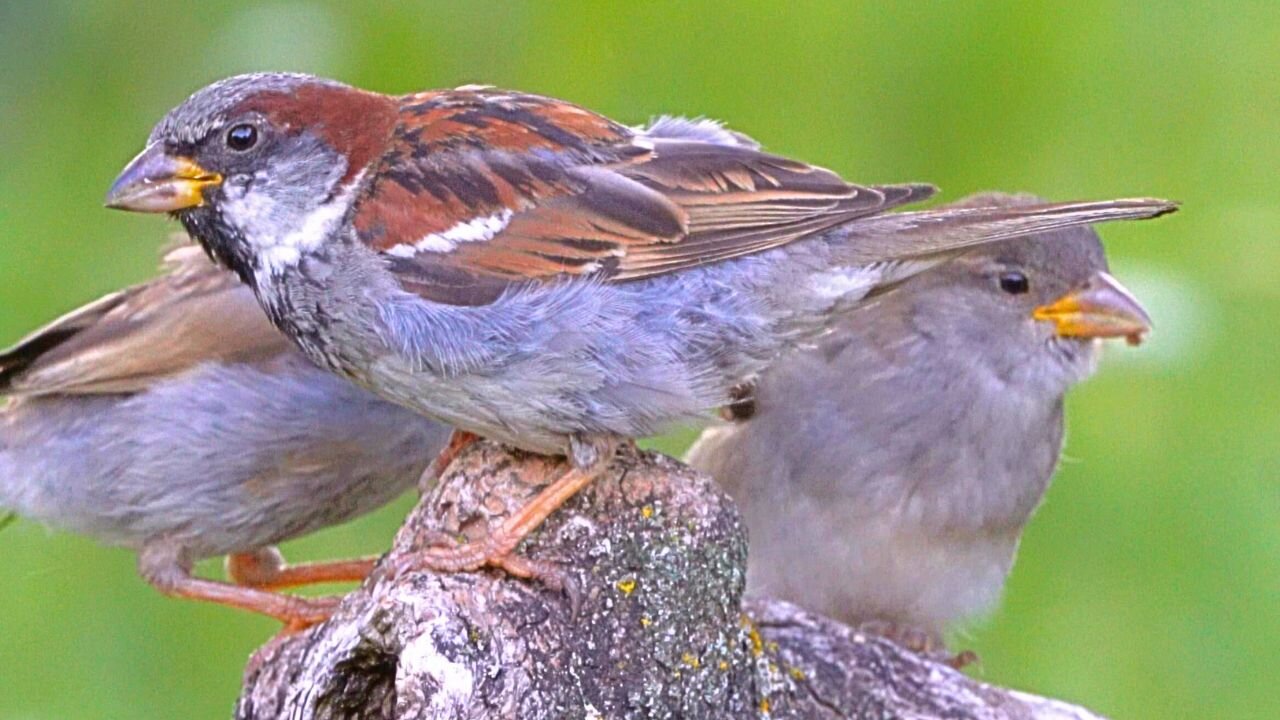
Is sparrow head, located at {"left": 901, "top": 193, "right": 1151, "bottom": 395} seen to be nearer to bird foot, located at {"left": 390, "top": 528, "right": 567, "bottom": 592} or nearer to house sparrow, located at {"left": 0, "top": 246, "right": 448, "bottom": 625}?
house sparrow, located at {"left": 0, "top": 246, "right": 448, "bottom": 625}

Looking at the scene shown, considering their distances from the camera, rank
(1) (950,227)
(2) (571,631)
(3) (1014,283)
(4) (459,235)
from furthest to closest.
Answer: (3) (1014,283) < (1) (950,227) < (4) (459,235) < (2) (571,631)

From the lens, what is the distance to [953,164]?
195 inches

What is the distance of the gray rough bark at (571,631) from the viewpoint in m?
2.63

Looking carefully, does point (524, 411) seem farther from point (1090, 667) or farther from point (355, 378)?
point (1090, 667)

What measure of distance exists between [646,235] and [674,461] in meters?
0.37

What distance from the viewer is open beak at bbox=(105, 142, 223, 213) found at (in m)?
3.14

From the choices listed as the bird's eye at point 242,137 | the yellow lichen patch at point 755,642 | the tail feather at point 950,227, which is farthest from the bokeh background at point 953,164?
A: the bird's eye at point 242,137

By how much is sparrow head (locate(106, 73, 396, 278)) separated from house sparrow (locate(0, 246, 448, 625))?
1.91 ft

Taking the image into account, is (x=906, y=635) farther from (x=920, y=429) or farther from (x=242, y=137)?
(x=242, y=137)

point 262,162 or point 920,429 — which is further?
point 920,429

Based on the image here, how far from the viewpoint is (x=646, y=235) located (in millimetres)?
3166

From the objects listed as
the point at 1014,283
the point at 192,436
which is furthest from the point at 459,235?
the point at 1014,283

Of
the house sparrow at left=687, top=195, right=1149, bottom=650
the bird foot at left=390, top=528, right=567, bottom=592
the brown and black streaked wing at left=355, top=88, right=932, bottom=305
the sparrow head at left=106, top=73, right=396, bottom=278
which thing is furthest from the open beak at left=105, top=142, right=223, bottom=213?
the house sparrow at left=687, top=195, right=1149, bottom=650

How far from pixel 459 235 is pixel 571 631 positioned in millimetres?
744
